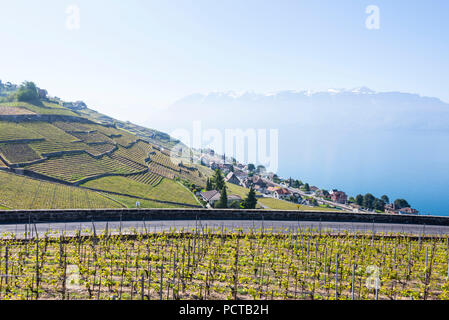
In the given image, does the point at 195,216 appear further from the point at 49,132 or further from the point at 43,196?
the point at 49,132

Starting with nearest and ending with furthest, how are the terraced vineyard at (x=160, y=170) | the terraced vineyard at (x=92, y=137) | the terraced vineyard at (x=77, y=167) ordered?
the terraced vineyard at (x=77, y=167), the terraced vineyard at (x=160, y=170), the terraced vineyard at (x=92, y=137)

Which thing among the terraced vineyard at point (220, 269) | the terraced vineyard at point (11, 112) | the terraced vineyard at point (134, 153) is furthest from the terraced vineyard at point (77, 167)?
the terraced vineyard at point (220, 269)

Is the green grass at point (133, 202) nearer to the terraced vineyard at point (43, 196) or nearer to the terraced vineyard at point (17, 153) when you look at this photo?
the terraced vineyard at point (43, 196)

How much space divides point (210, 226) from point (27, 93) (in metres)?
137

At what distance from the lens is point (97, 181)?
222ft

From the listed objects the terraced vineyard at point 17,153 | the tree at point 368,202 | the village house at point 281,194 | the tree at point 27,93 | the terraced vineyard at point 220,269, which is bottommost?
the tree at point 368,202

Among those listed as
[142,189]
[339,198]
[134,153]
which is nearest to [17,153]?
[142,189]

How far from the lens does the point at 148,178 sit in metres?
82.5

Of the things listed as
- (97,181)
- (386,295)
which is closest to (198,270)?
(386,295)

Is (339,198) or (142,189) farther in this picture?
(339,198)

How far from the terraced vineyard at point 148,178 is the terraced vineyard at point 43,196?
20.1 meters

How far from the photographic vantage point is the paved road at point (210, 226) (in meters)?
17.3

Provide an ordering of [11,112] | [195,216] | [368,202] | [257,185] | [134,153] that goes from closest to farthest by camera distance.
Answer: [195,216] → [11,112] → [134,153] → [368,202] → [257,185]

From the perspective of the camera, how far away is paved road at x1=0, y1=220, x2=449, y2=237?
1733cm
